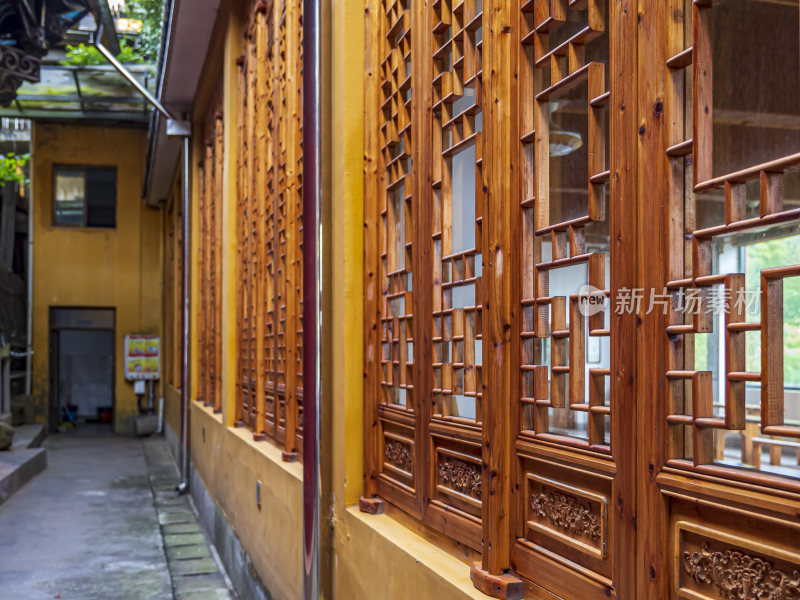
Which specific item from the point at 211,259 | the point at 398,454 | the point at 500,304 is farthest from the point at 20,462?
the point at 500,304

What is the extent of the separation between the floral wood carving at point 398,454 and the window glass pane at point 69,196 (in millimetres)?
17894

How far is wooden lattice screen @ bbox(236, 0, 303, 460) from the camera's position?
5.90 meters

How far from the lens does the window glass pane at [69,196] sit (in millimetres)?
20172

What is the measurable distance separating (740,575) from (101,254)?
65.9ft

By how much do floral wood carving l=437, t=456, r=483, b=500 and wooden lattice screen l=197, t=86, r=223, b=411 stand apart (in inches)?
260

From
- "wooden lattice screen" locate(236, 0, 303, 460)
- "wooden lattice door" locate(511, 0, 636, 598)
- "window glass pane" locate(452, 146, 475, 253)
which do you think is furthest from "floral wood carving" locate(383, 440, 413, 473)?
"window glass pane" locate(452, 146, 475, 253)

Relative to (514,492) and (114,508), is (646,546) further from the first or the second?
(114,508)

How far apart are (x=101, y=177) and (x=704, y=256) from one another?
67.2ft

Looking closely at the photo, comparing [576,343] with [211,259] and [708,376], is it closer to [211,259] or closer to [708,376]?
[708,376]

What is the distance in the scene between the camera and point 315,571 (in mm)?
4395

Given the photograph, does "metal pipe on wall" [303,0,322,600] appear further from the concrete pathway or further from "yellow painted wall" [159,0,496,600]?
the concrete pathway

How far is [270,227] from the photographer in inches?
280

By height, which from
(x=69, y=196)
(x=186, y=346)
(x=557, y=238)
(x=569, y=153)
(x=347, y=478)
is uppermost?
(x=69, y=196)

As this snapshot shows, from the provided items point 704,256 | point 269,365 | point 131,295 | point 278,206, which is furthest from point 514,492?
point 131,295
